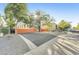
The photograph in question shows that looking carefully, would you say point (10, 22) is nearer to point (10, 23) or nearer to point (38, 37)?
point (10, 23)

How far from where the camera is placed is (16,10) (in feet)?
4.40

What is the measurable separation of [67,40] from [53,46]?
4.9 inches

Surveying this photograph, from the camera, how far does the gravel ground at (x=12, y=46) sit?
4.20ft

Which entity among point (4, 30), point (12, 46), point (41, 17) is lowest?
point (12, 46)

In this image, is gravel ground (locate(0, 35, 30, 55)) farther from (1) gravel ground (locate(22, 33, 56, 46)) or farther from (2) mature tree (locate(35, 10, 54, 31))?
(2) mature tree (locate(35, 10, 54, 31))

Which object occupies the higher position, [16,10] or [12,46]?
[16,10]

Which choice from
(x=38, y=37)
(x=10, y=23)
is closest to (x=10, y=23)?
(x=10, y=23)

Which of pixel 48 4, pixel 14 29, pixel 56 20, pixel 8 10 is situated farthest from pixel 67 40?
pixel 8 10

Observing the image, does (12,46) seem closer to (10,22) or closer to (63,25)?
(10,22)

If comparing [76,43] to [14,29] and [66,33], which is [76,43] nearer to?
[66,33]

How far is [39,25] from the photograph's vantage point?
132 centimetres

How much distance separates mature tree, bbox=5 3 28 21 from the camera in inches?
51.6

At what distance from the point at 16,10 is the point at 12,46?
0.29 m

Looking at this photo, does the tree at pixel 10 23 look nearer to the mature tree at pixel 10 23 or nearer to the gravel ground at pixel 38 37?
the mature tree at pixel 10 23
